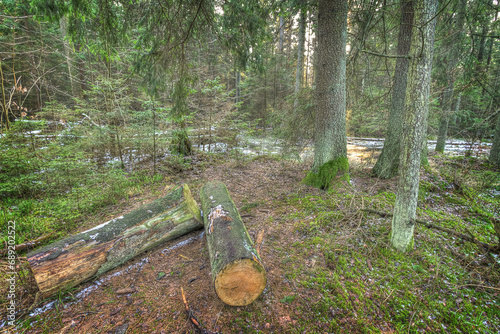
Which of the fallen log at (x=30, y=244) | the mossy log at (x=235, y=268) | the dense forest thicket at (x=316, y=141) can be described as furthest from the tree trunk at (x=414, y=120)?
the fallen log at (x=30, y=244)

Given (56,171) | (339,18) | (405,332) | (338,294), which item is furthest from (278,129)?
(56,171)

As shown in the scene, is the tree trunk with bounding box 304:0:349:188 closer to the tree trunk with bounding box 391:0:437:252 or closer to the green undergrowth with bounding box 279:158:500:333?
the green undergrowth with bounding box 279:158:500:333

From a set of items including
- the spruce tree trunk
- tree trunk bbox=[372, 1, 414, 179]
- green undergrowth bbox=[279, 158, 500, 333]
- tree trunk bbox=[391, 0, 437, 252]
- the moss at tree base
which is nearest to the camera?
green undergrowth bbox=[279, 158, 500, 333]

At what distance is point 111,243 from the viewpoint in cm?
292

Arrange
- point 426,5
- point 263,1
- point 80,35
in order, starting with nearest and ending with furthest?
point 426,5
point 80,35
point 263,1

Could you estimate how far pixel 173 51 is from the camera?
5.03 meters

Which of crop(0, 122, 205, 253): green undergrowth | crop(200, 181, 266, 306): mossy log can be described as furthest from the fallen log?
crop(200, 181, 266, 306): mossy log

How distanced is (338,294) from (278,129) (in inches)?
203

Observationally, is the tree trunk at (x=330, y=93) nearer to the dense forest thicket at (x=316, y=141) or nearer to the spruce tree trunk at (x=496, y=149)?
the dense forest thicket at (x=316, y=141)

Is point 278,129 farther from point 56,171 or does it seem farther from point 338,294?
point 56,171

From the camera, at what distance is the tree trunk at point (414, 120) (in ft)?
7.22

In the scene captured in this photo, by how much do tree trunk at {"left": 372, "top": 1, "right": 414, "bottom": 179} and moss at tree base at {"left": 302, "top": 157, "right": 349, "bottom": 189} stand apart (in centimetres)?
95

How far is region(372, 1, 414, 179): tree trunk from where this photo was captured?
5.04 meters

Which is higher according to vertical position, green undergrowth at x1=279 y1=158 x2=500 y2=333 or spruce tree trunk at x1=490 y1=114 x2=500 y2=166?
spruce tree trunk at x1=490 y1=114 x2=500 y2=166
